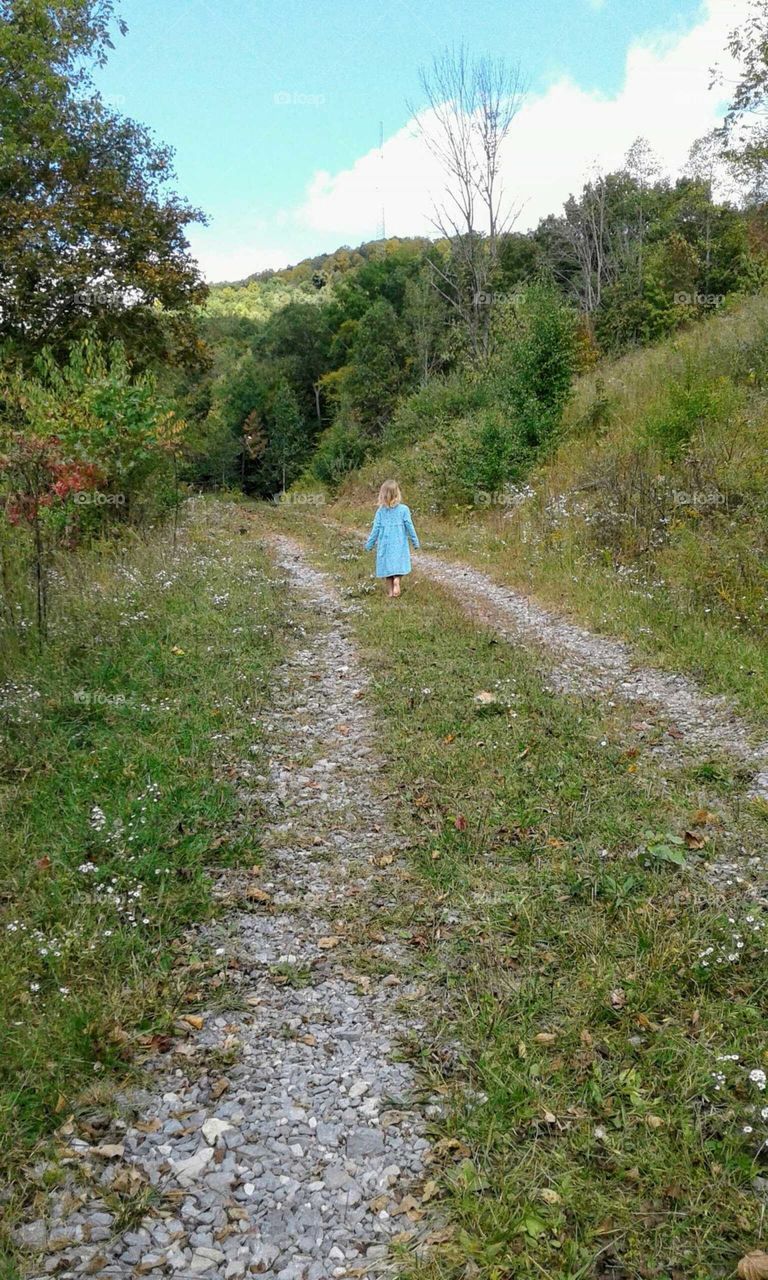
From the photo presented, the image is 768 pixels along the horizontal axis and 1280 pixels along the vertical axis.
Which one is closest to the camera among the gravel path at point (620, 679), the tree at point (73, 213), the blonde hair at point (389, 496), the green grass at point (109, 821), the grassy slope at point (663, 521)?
the green grass at point (109, 821)

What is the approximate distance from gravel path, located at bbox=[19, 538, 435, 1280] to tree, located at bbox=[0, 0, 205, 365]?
17632 millimetres

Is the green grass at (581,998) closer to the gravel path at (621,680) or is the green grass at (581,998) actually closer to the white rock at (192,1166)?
the gravel path at (621,680)

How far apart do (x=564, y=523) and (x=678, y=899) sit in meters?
10.6

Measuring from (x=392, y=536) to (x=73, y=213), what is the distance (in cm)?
1354

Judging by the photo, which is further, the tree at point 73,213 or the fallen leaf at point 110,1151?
the tree at point 73,213

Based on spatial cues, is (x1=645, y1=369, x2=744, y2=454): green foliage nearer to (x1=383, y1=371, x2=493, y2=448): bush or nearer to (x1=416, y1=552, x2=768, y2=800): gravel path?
(x1=416, y1=552, x2=768, y2=800): gravel path

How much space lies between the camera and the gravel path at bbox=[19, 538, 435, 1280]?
2.59 m

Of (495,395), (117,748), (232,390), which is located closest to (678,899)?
(117,748)

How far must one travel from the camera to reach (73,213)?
18.4 metres

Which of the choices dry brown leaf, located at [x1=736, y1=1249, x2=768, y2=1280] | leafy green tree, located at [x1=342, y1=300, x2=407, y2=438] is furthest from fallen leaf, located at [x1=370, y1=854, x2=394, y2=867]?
leafy green tree, located at [x1=342, y1=300, x2=407, y2=438]

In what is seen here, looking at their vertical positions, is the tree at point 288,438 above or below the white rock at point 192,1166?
above

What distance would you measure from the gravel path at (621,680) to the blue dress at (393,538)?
3.91 feet

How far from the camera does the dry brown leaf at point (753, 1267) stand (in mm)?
2354

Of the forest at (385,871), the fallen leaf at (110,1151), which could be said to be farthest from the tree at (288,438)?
the fallen leaf at (110,1151)
